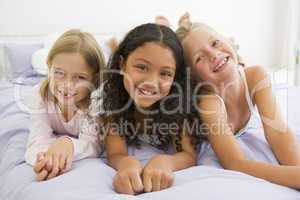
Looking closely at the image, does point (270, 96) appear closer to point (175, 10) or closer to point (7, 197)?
point (7, 197)

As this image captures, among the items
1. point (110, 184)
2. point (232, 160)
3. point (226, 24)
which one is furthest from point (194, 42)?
point (226, 24)

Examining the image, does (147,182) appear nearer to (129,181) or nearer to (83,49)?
(129,181)

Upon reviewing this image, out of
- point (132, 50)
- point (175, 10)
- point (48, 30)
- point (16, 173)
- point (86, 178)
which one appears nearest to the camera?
A: point (86, 178)

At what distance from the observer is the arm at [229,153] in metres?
0.78

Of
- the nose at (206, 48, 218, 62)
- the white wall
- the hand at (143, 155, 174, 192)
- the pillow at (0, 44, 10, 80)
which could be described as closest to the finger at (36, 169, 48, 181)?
the hand at (143, 155, 174, 192)

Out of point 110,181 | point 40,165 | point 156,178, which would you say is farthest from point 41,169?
point 156,178

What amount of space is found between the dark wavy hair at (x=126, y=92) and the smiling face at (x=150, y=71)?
2cm

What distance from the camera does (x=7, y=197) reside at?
0.82 m

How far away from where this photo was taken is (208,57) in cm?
107

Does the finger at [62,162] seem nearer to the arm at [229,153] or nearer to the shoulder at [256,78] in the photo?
the arm at [229,153]

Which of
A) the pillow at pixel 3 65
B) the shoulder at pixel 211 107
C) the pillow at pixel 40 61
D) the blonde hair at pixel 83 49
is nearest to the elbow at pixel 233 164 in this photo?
the shoulder at pixel 211 107

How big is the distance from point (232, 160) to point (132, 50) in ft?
1.31

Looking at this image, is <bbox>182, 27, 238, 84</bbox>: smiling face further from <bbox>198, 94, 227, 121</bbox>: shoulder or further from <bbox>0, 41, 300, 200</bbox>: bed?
<bbox>0, 41, 300, 200</bbox>: bed

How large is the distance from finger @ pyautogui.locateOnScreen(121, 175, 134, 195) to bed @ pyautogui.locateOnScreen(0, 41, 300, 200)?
1.0 inches
